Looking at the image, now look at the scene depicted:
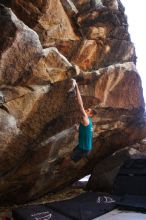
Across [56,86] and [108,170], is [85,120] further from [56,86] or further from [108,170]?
[108,170]

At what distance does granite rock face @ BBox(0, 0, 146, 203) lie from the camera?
8.23 metres

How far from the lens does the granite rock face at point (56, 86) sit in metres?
8.23

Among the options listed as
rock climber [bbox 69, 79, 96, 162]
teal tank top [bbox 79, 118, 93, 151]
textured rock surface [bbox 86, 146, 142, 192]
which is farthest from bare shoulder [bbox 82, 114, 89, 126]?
textured rock surface [bbox 86, 146, 142, 192]

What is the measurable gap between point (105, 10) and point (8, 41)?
4731 millimetres

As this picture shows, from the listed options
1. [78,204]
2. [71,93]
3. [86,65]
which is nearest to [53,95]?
[71,93]

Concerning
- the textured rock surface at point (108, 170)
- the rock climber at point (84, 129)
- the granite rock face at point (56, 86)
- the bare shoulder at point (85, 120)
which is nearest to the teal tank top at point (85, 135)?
the rock climber at point (84, 129)

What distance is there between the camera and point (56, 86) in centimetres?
889

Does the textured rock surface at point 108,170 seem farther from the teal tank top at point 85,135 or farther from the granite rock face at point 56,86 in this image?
the teal tank top at point 85,135

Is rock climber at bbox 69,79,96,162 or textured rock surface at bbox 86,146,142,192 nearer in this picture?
rock climber at bbox 69,79,96,162

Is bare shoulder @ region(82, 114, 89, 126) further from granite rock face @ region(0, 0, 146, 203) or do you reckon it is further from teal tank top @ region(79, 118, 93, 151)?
Result: granite rock face @ region(0, 0, 146, 203)

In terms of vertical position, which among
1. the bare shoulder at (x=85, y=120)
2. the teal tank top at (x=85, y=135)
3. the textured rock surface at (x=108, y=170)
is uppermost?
the bare shoulder at (x=85, y=120)

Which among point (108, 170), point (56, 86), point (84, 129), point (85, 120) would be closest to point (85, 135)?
point (84, 129)

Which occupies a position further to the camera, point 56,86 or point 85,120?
point 56,86

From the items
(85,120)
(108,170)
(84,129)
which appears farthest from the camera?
(108,170)
